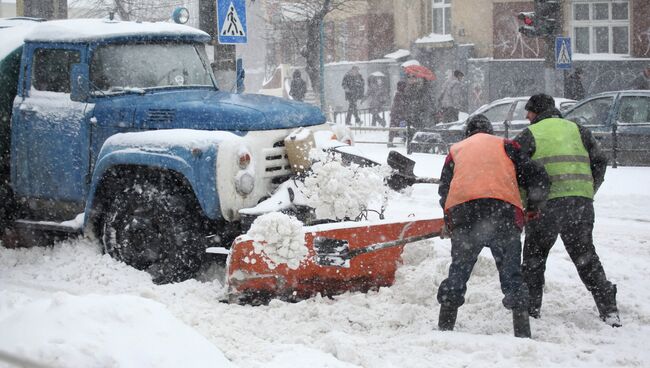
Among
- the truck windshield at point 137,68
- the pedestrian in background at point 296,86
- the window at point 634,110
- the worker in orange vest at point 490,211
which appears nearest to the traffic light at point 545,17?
the window at point 634,110

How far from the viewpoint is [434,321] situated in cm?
651

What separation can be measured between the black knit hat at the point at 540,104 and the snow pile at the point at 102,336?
10.5 feet

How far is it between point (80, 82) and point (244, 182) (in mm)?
2042

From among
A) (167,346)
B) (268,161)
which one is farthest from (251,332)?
(268,161)

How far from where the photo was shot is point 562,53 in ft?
57.2

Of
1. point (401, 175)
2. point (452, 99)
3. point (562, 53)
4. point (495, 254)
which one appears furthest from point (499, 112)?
point (495, 254)

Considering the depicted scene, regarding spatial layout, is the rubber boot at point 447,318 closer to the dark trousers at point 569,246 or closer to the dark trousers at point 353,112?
the dark trousers at point 569,246

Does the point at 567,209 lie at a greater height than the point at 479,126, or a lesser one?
lesser

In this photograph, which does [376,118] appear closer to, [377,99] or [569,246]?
[377,99]

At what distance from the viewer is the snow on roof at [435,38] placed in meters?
31.6

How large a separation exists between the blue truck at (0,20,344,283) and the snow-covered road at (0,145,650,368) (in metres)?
0.33

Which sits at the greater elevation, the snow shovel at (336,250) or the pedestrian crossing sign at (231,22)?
the pedestrian crossing sign at (231,22)

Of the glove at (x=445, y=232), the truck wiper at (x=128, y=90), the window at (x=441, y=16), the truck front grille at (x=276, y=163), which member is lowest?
the glove at (x=445, y=232)

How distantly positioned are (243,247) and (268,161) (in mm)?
1077
